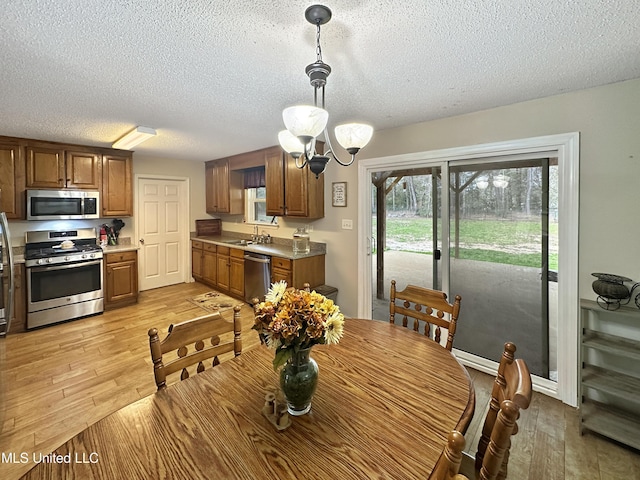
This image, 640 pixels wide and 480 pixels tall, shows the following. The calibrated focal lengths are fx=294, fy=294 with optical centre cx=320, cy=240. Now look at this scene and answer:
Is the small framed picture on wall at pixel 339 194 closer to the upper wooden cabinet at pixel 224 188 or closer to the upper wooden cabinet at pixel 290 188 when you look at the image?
the upper wooden cabinet at pixel 290 188

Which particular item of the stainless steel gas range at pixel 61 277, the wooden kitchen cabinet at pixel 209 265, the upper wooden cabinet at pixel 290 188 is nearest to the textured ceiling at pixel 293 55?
the upper wooden cabinet at pixel 290 188

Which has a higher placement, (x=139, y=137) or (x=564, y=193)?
(x=139, y=137)

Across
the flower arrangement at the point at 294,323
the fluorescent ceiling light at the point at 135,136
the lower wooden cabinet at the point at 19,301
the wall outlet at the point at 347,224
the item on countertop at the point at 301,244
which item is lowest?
the lower wooden cabinet at the point at 19,301

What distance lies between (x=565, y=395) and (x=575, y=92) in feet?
7.59

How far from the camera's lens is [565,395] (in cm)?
230

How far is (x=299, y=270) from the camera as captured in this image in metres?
3.71

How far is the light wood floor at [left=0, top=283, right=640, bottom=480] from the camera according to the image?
1.75 metres

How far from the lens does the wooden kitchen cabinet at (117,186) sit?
168 inches

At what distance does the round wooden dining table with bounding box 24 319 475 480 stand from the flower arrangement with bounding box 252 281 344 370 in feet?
0.85

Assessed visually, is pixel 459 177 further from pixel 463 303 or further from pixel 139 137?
pixel 139 137

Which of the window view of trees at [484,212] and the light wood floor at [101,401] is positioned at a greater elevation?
the window view of trees at [484,212]

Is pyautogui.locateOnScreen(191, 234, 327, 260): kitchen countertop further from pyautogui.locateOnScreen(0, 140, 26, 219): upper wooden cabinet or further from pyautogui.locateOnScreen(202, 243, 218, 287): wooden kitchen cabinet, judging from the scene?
pyautogui.locateOnScreen(0, 140, 26, 219): upper wooden cabinet

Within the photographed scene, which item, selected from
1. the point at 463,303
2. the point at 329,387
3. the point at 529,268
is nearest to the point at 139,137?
the point at 329,387

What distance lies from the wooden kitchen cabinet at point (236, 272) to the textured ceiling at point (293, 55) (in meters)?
2.29
